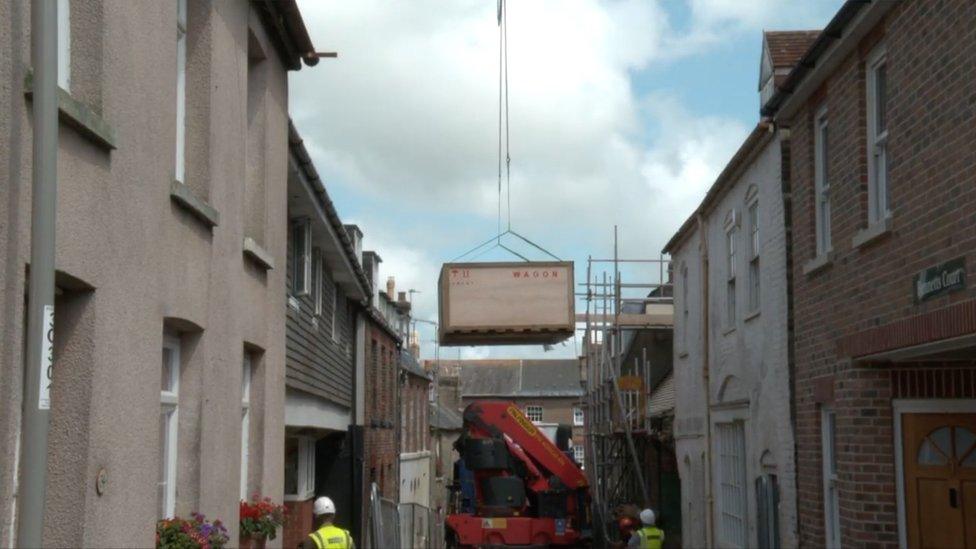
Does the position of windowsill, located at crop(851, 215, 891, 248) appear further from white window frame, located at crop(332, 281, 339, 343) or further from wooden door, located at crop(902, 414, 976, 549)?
white window frame, located at crop(332, 281, 339, 343)

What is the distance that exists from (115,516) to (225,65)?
167 inches

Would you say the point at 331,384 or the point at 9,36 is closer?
the point at 9,36

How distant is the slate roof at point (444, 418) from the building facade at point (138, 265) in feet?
130

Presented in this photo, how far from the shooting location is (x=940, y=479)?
10.8 m

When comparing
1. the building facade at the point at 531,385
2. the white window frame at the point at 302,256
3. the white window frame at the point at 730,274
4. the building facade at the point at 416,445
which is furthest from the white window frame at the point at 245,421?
the building facade at the point at 531,385

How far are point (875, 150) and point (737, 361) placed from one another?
668 centimetres

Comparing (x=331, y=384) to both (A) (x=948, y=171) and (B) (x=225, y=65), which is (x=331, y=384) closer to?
(B) (x=225, y=65)

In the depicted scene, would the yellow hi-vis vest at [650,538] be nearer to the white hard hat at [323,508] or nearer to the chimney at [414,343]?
the white hard hat at [323,508]

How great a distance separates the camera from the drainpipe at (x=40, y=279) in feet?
15.9

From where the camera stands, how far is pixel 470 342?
849 inches

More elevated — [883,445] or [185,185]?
[185,185]

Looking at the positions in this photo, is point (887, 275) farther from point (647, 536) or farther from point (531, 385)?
point (531, 385)

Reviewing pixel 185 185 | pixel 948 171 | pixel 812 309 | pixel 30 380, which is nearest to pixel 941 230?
pixel 948 171

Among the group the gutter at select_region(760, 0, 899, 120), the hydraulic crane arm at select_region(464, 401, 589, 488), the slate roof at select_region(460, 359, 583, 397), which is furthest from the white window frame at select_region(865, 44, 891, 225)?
the slate roof at select_region(460, 359, 583, 397)
